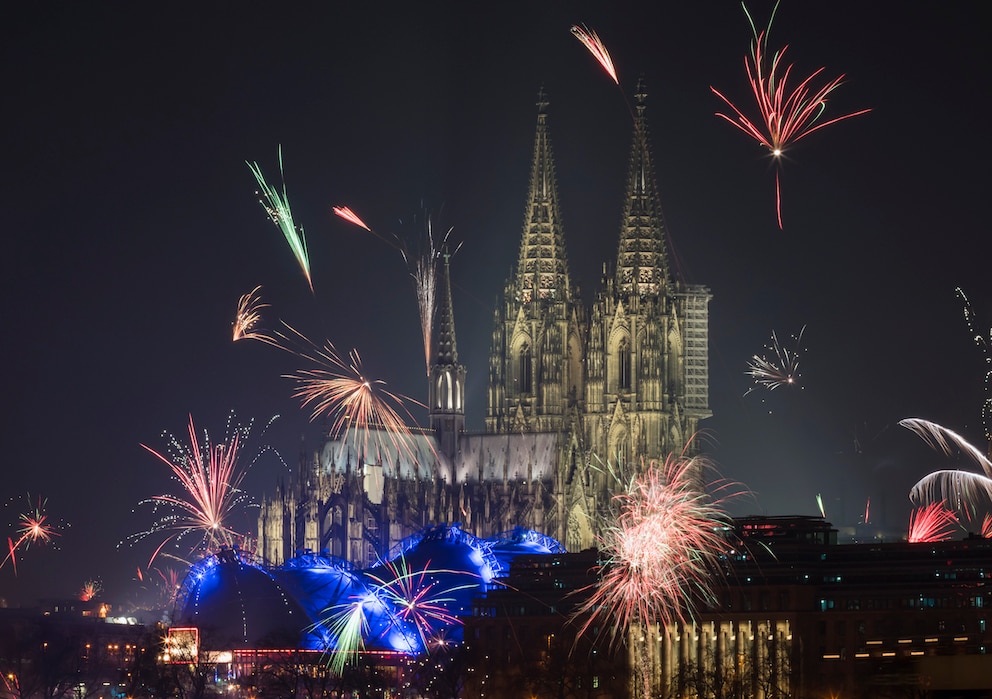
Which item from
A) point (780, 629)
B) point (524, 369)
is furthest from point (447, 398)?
point (780, 629)

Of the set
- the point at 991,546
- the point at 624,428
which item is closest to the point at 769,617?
the point at 991,546

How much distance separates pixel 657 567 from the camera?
87.8 meters

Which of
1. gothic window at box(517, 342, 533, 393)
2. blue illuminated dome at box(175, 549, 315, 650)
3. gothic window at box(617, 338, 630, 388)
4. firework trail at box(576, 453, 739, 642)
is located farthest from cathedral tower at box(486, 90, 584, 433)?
→ firework trail at box(576, 453, 739, 642)

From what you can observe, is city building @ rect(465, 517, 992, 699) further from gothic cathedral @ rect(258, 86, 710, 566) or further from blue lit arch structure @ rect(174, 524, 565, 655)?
gothic cathedral @ rect(258, 86, 710, 566)

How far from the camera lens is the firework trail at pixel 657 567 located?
278 feet

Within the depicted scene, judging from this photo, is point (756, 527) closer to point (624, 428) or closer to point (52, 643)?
point (624, 428)

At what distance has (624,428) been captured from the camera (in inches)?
5458

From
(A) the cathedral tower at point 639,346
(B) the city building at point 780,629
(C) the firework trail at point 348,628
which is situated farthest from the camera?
(A) the cathedral tower at point 639,346

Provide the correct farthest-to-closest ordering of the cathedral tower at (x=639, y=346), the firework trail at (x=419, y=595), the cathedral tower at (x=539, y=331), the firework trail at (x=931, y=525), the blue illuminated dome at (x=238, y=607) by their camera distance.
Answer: the cathedral tower at (x=539, y=331)
the cathedral tower at (x=639, y=346)
the blue illuminated dome at (x=238, y=607)
the firework trail at (x=419, y=595)
the firework trail at (x=931, y=525)

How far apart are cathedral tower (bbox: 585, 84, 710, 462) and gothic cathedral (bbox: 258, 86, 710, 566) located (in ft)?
Answer: 0.27

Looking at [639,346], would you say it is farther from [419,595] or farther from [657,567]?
[657,567]

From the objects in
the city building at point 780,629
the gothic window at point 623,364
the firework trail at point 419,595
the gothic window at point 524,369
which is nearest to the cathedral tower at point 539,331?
the gothic window at point 524,369

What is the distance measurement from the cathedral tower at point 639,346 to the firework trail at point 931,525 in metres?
15.6

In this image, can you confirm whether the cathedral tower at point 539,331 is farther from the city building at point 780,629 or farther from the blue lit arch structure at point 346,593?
the city building at point 780,629
